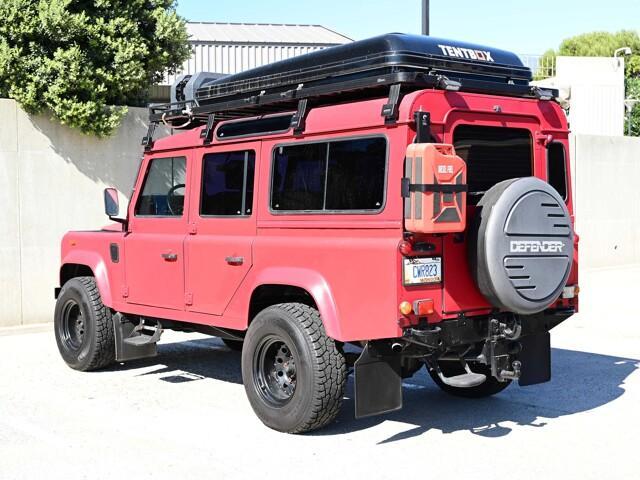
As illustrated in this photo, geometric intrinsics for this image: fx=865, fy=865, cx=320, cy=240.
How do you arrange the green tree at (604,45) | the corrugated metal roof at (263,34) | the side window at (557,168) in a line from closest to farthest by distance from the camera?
the side window at (557,168), the corrugated metal roof at (263,34), the green tree at (604,45)

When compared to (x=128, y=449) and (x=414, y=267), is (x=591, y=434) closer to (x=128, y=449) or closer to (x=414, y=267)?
(x=414, y=267)

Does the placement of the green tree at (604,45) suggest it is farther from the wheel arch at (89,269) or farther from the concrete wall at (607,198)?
the wheel arch at (89,269)

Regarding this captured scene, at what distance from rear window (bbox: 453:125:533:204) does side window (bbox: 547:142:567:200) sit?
8.8 inches

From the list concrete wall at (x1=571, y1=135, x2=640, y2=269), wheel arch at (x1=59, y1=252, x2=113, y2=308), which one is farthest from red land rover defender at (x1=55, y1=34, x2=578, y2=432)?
concrete wall at (x1=571, y1=135, x2=640, y2=269)

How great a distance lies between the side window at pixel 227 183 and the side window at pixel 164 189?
0.35 metres

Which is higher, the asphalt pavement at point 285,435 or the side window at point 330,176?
the side window at point 330,176

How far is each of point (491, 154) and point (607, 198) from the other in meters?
13.1

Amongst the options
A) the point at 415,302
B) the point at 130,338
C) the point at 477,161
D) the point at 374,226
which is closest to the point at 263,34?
the point at 130,338

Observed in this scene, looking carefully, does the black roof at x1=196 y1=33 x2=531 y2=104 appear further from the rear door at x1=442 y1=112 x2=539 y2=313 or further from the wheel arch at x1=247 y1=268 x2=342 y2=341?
the wheel arch at x1=247 y1=268 x2=342 y2=341

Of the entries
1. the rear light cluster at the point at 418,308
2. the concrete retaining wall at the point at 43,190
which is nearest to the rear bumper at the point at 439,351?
the rear light cluster at the point at 418,308

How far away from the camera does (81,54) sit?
11133 millimetres

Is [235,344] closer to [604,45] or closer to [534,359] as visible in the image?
[534,359]

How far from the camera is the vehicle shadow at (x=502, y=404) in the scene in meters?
6.36

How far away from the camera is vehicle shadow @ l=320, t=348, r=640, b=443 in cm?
636
